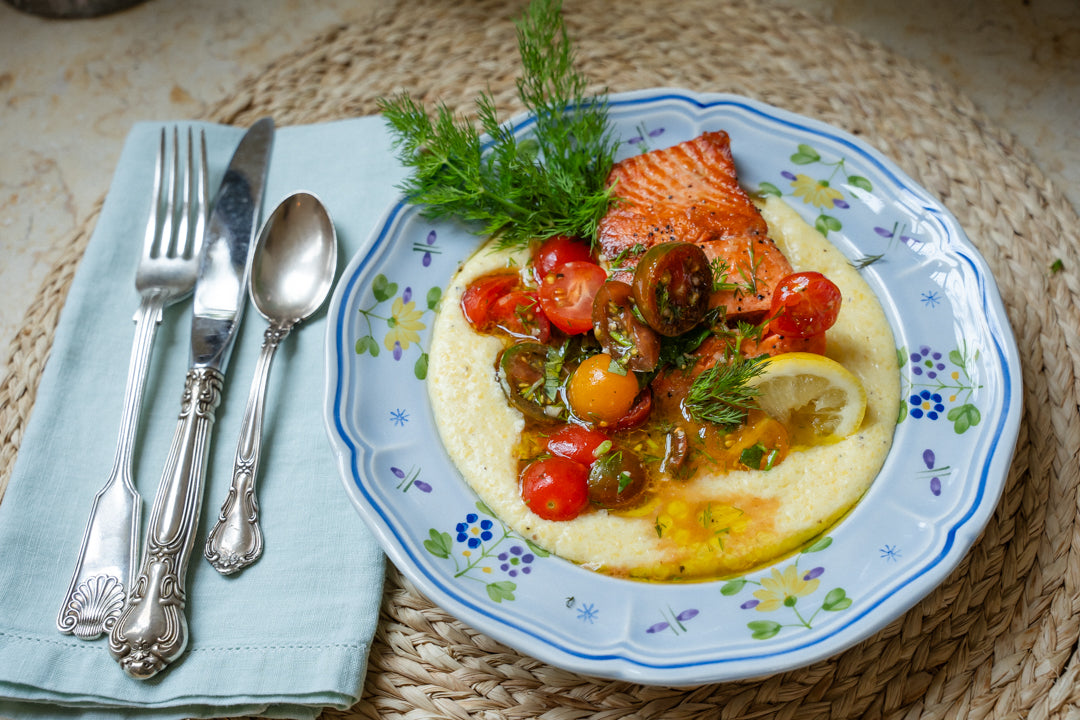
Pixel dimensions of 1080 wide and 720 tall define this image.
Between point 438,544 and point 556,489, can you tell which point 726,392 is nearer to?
point 556,489

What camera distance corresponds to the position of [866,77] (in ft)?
15.0

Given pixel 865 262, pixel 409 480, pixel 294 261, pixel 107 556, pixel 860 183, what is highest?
pixel 860 183

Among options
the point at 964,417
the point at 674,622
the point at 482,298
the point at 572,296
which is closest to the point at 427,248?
the point at 482,298

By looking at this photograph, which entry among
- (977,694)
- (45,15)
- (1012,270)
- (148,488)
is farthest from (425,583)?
(45,15)

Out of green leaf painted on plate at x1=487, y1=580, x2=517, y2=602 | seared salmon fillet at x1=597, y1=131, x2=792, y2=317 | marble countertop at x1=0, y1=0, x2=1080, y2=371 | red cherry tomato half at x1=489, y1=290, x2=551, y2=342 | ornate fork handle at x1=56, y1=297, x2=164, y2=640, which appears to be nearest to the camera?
green leaf painted on plate at x1=487, y1=580, x2=517, y2=602

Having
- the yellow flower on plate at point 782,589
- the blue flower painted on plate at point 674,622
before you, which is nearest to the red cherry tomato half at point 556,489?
the blue flower painted on plate at point 674,622

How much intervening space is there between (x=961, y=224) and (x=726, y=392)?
1.79 m

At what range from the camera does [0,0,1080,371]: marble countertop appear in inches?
185

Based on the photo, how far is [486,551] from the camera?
3.16 m

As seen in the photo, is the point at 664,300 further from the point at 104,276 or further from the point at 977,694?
the point at 104,276

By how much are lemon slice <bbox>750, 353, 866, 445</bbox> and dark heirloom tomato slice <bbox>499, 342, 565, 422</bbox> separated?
847 millimetres

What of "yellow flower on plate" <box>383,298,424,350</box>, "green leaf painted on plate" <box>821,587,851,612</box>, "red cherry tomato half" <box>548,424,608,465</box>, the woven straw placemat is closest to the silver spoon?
"yellow flower on plate" <box>383,298,424,350</box>

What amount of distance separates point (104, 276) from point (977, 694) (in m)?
4.24

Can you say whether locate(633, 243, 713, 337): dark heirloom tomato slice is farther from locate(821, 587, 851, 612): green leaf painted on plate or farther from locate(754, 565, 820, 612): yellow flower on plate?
locate(821, 587, 851, 612): green leaf painted on plate
